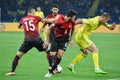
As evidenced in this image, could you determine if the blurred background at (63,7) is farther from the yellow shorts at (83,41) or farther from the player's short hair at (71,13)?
the player's short hair at (71,13)

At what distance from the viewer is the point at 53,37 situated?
14.4 m

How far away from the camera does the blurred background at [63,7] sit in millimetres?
48672

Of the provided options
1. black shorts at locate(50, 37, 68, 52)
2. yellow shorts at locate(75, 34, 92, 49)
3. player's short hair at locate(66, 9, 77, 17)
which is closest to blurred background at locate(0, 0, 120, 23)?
yellow shorts at locate(75, 34, 92, 49)

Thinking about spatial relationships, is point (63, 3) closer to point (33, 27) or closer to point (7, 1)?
point (7, 1)

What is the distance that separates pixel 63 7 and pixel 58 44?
36287 millimetres

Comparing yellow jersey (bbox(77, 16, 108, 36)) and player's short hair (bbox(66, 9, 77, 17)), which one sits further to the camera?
yellow jersey (bbox(77, 16, 108, 36))

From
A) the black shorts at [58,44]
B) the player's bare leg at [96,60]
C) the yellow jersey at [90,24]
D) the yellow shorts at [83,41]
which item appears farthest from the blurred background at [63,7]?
the black shorts at [58,44]

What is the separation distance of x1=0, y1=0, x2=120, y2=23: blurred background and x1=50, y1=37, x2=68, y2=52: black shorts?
34117 millimetres

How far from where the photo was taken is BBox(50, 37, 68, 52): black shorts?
1359cm

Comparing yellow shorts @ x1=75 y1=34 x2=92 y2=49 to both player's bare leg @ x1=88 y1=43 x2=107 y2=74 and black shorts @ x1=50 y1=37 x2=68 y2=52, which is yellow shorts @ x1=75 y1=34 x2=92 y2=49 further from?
black shorts @ x1=50 y1=37 x2=68 y2=52

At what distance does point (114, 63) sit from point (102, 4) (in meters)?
34.1

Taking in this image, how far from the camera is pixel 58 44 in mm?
13742

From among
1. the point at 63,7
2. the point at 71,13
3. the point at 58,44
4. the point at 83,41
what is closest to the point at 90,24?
the point at 83,41

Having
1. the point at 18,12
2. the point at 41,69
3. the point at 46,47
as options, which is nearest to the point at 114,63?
the point at 41,69
